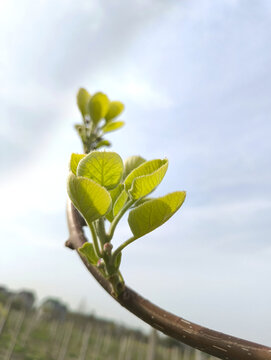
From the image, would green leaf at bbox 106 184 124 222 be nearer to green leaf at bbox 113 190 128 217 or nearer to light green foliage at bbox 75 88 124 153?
green leaf at bbox 113 190 128 217

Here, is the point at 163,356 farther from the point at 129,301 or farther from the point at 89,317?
the point at 129,301

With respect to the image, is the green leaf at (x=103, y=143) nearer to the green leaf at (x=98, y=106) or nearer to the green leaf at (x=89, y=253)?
the green leaf at (x=98, y=106)

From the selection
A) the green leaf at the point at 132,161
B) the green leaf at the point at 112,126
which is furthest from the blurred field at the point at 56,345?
the green leaf at the point at 132,161

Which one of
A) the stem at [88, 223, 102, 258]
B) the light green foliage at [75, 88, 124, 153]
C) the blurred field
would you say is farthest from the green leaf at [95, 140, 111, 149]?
the blurred field

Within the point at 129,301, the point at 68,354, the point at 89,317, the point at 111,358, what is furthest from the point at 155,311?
the point at 89,317

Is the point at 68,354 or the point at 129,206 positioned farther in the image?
the point at 68,354

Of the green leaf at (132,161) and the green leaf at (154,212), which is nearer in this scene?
the green leaf at (154,212)
